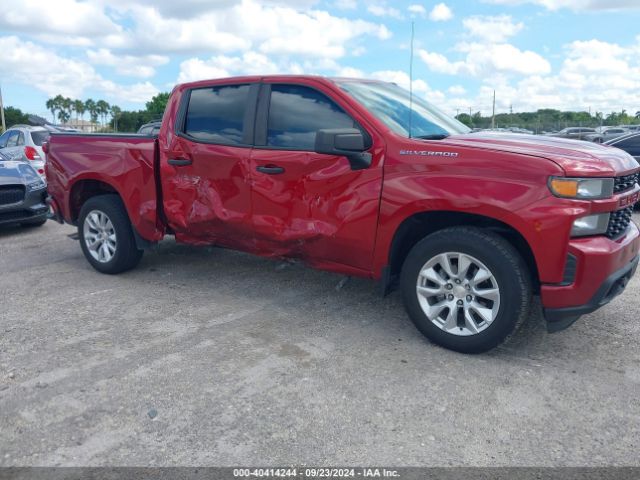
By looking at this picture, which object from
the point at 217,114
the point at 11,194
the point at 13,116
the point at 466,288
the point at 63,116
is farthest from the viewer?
the point at 63,116

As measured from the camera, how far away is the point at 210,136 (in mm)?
4906

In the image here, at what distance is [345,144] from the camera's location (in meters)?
3.81

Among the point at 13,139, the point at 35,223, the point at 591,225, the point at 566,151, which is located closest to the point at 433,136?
the point at 566,151

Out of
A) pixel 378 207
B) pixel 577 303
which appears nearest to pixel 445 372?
pixel 577 303

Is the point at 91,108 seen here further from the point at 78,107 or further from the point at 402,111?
the point at 402,111

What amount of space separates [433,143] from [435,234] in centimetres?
61

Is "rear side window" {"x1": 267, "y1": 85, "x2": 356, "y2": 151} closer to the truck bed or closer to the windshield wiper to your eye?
the windshield wiper

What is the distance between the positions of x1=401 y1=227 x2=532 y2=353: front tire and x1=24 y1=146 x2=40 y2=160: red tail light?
35.1 ft

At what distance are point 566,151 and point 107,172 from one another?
415 cm

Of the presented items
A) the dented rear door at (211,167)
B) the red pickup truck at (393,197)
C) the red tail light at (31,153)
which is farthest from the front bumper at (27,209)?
the red tail light at (31,153)

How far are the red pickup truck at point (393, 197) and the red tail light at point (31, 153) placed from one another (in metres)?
7.66

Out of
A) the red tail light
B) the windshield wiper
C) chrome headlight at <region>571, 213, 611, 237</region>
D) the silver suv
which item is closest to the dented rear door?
the windshield wiper

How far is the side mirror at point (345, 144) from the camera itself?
12.5ft

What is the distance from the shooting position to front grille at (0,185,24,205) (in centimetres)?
807
